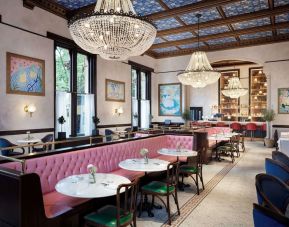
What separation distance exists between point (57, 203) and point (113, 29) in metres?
2.60

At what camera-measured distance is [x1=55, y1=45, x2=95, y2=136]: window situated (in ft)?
25.7

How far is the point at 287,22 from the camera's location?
8742 millimetres

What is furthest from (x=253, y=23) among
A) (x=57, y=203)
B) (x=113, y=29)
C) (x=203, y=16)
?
(x=57, y=203)

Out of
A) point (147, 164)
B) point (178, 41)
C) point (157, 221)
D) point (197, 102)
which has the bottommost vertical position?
point (157, 221)

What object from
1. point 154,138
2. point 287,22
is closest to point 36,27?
point 154,138

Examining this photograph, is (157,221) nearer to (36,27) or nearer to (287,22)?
(36,27)

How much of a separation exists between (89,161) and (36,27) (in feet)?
15.6

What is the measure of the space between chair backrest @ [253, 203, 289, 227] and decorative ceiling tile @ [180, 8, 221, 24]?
748 cm

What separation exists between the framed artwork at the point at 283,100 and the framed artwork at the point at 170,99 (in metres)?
4.85

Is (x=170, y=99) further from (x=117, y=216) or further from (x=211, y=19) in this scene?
(x=117, y=216)

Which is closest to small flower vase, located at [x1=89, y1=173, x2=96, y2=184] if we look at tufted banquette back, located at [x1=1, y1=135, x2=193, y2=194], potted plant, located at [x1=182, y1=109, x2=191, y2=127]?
tufted banquette back, located at [x1=1, y1=135, x2=193, y2=194]

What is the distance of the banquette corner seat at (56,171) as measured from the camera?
2453 mm

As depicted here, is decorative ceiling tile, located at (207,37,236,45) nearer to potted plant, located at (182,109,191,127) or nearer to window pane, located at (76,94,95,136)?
potted plant, located at (182,109,191,127)

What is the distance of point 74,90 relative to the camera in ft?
27.0
